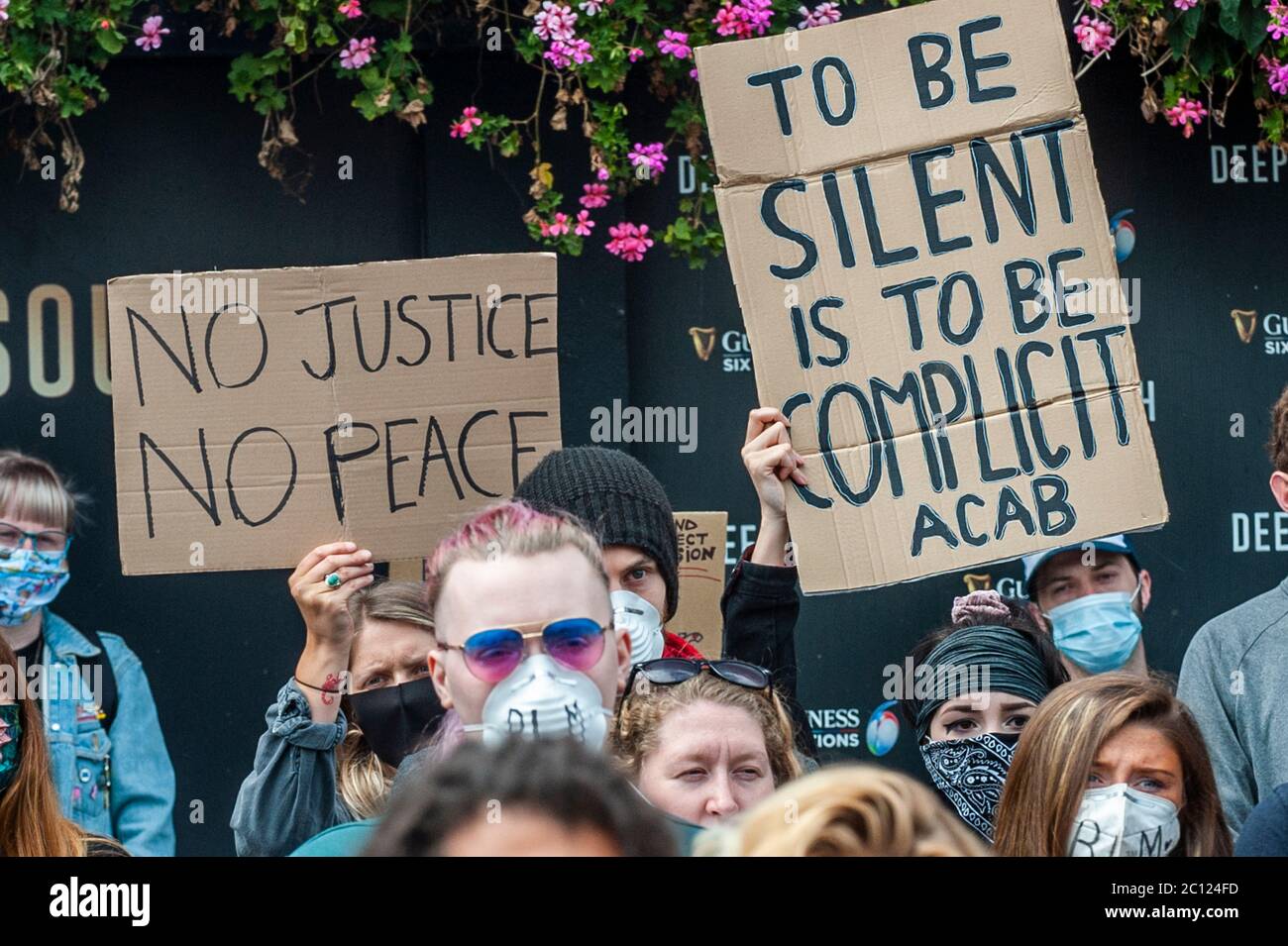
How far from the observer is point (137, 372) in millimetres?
3834

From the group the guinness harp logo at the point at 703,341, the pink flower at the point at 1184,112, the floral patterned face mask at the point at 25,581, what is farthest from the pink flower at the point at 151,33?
the pink flower at the point at 1184,112

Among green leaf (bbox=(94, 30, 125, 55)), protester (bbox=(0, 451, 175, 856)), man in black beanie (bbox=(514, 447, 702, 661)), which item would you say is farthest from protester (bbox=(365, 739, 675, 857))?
green leaf (bbox=(94, 30, 125, 55))

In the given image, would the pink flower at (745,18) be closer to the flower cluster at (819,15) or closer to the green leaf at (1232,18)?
the flower cluster at (819,15)

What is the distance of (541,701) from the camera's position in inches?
104

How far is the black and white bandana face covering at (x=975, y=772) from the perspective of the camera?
3430 mm

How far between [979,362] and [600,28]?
6.32 feet

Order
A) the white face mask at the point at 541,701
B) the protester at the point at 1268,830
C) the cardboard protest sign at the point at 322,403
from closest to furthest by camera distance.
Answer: the protester at the point at 1268,830
the white face mask at the point at 541,701
the cardboard protest sign at the point at 322,403

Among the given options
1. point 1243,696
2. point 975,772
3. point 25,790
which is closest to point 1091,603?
point 1243,696

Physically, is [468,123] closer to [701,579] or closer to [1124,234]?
[701,579]

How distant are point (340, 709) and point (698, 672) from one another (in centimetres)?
76

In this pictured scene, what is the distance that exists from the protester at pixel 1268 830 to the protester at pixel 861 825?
1.02 m

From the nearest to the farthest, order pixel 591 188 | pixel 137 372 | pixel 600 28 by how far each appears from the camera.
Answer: pixel 137 372, pixel 600 28, pixel 591 188
